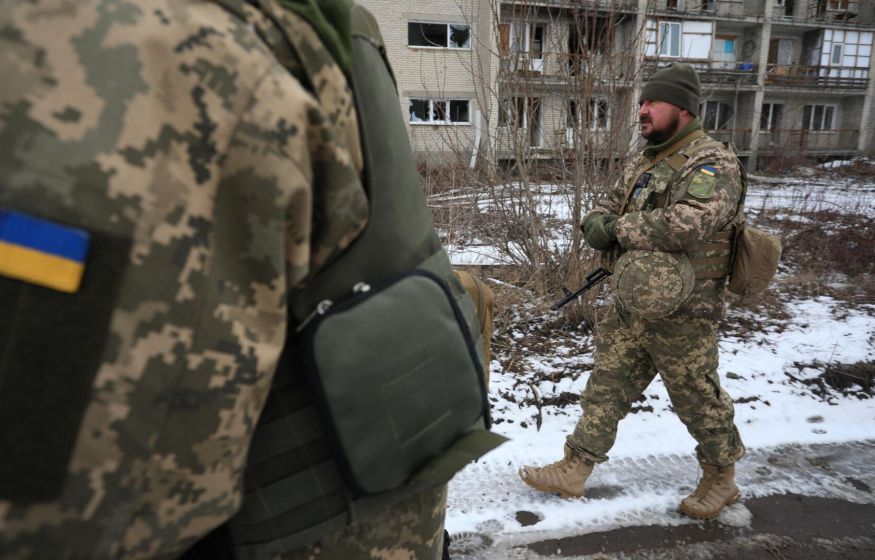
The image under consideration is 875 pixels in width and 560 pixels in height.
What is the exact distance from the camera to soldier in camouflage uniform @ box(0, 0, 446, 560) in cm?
55

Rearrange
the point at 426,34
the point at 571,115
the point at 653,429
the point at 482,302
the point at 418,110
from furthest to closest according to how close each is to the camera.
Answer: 1. the point at 426,34
2. the point at 418,110
3. the point at 571,115
4. the point at 653,429
5. the point at 482,302

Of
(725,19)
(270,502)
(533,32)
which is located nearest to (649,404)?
(533,32)

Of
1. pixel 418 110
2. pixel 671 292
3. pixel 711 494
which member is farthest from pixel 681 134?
pixel 418 110

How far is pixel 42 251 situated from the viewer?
0.54 metres

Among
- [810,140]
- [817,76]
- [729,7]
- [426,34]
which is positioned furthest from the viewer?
[810,140]

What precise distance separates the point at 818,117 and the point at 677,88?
3331cm

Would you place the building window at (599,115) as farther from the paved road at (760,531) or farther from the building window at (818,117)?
the building window at (818,117)

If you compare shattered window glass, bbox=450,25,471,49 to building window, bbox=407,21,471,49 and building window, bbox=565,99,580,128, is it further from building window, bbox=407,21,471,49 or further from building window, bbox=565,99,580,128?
building window, bbox=565,99,580,128

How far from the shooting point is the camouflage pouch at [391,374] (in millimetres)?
829

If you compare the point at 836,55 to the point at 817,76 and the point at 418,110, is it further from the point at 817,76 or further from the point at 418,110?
the point at 418,110

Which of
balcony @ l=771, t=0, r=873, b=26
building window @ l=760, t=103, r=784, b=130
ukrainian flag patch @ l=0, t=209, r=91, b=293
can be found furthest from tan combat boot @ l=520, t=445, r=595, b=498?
balcony @ l=771, t=0, r=873, b=26

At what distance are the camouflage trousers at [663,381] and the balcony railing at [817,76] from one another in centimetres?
2940

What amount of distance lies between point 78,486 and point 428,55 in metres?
21.5

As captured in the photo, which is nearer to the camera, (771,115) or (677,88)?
(677,88)
